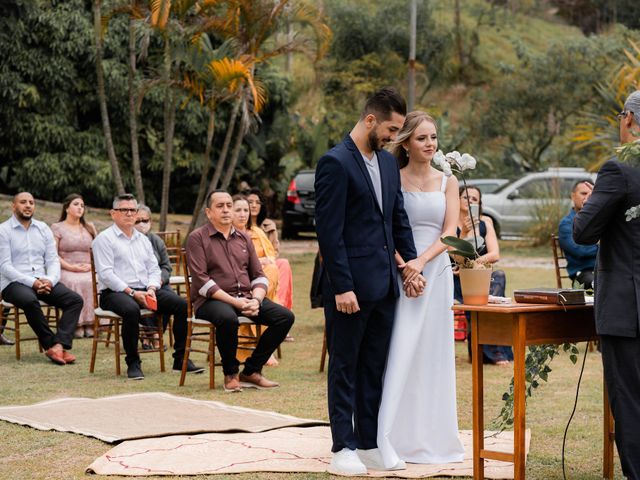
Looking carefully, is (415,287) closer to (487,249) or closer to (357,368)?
(357,368)

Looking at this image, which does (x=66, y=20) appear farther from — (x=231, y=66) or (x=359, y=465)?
(x=359, y=465)

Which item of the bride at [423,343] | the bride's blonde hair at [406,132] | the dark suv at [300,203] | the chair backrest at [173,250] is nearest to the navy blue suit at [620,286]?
the bride at [423,343]

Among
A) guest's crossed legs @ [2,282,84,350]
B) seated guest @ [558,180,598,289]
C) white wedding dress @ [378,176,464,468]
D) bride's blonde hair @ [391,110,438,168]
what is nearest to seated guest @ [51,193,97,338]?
guest's crossed legs @ [2,282,84,350]

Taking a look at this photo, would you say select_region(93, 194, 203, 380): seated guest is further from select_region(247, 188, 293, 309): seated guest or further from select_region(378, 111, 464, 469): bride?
select_region(378, 111, 464, 469): bride

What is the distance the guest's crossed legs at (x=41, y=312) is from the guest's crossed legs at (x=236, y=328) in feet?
6.92

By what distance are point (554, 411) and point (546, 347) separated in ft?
7.08

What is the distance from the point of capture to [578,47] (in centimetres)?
3809

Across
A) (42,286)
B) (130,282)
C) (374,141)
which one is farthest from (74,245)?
(374,141)

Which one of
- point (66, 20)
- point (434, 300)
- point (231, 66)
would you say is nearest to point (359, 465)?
point (434, 300)

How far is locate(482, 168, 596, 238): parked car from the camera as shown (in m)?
25.8

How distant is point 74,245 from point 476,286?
7.48 metres

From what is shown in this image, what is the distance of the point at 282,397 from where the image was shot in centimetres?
855

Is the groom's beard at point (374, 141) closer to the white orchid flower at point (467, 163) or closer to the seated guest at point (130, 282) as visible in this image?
the white orchid flower at point (467, 163)

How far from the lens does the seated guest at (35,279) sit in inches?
416
